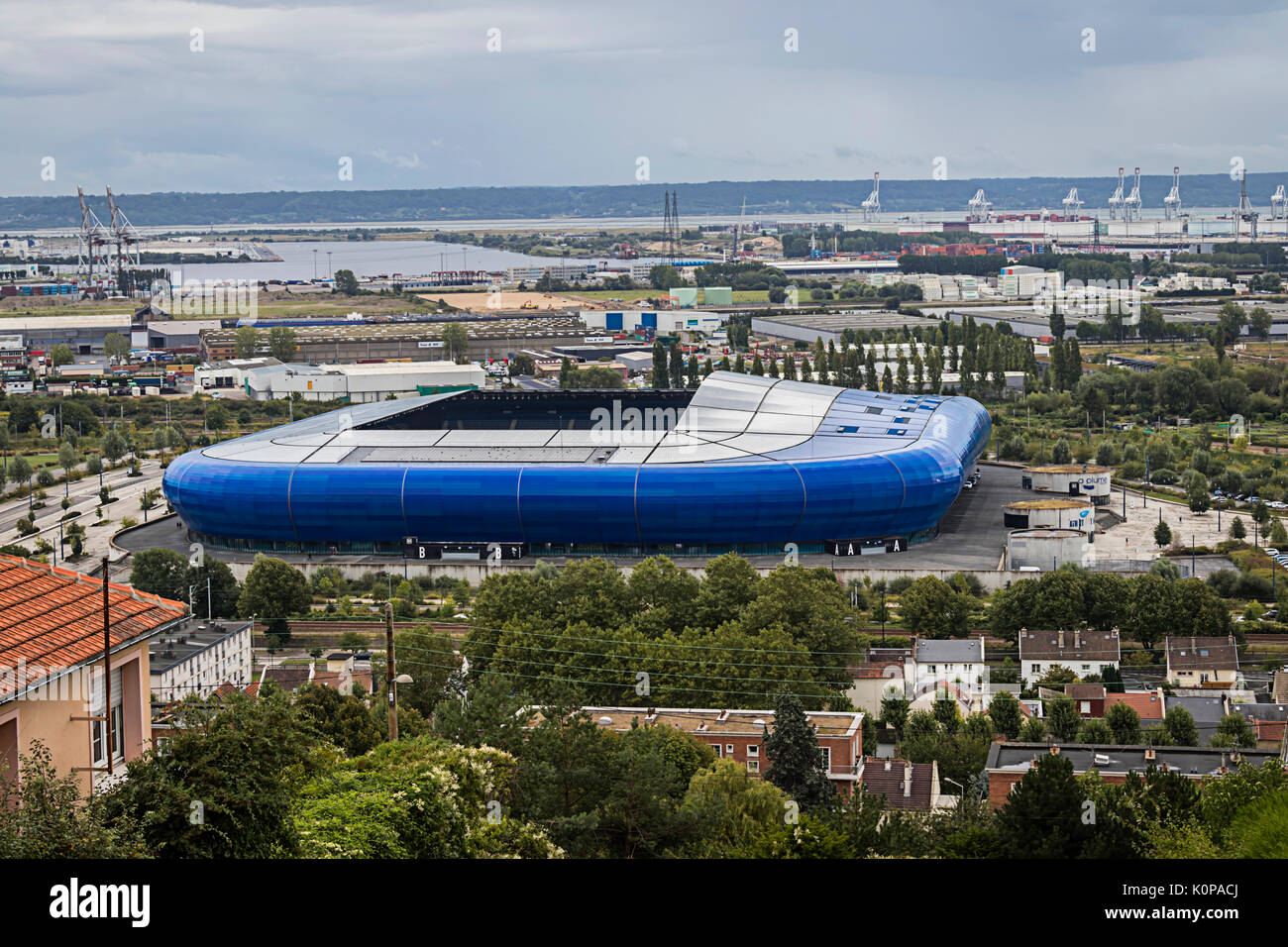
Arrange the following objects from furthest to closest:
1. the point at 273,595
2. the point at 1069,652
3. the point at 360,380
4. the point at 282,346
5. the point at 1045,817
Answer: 1. the point at 282,346
2. the point at 360,380
3. the point at 273,595
4. the point at 1069,652
5. the point at 1045,817

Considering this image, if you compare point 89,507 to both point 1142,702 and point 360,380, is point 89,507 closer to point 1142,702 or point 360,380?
point 360,380

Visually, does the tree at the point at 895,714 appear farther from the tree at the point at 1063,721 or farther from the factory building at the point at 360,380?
the factory building at the point at 360,380

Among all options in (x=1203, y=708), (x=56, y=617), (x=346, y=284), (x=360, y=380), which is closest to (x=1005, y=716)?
(x=1203, y=708)

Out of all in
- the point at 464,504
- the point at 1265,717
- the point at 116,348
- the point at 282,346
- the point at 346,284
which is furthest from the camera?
the point at 346,284

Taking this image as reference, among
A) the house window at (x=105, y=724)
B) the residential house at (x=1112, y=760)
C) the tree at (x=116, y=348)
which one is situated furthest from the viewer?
the tree at (x=116, y=348)

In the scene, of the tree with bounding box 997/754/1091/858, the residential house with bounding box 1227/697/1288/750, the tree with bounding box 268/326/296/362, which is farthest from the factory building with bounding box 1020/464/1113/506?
the tree with bounding box 268/326/296/362

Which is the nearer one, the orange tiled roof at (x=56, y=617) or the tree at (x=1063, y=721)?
the orange tiled roof at (x=56, y=617)

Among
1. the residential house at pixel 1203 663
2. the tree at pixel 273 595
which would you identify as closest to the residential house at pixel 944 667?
the residential house at pixel 1203 663

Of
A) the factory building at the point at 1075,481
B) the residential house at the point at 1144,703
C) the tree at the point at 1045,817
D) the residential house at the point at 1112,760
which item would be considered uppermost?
the tree at the point at 1045,817
